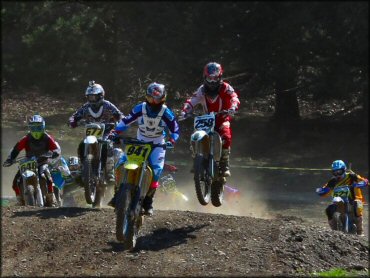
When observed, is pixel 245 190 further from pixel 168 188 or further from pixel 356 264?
pixel 356 264

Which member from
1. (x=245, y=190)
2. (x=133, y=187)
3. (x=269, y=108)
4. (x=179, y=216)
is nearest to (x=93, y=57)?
(x=245, y=190)

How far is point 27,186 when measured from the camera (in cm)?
1463

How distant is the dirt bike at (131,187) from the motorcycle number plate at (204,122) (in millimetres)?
1656

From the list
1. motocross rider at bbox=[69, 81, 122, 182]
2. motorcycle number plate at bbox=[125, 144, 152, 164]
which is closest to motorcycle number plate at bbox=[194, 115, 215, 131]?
motorcycle number plate at bbox=[125, 144, 152, 164]

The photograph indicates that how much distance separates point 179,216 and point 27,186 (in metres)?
3.24

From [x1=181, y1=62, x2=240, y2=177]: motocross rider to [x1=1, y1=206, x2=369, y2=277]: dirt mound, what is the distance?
1.25 metres

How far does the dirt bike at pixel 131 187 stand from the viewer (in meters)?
10.6

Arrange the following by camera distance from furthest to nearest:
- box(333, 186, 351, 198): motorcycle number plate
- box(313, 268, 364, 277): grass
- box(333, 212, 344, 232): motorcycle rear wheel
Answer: box(333, 186, 351, 198): motorcycle number plate < box(333, 212, 344, 232): motorcycle rear wheel < box(313, 268, 364, 277): grass

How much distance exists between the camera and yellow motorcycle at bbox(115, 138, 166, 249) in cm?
1059

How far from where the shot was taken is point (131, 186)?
1080 centimetres

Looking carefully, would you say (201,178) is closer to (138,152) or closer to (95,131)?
(138,152)

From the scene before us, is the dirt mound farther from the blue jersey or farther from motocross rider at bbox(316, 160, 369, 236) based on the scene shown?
motocross rider at bbox(316, 160, 369, 236)

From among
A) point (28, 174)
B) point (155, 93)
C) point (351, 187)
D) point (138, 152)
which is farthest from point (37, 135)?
point (351, 187)

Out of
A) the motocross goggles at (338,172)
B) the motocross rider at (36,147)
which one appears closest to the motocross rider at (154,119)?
the motocross rider at (36,147)
